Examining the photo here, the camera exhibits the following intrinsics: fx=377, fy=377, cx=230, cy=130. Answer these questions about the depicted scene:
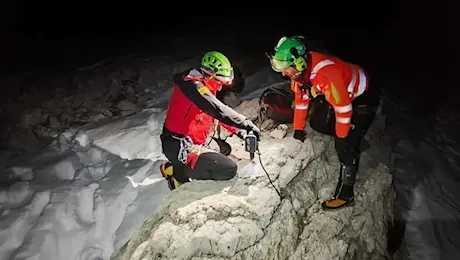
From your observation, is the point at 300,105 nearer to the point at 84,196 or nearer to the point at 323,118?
the point at 323,118

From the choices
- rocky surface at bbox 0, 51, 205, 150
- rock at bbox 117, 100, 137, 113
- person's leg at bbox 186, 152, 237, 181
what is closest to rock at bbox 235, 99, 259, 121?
person's leg at bbox 186, 152, 237, 181

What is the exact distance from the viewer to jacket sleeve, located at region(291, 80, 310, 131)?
456cm

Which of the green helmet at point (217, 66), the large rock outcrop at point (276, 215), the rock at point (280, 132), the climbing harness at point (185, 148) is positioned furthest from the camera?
the rock at point (280, 132)

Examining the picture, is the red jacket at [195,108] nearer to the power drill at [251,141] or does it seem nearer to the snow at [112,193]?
the power drill at [251,141]

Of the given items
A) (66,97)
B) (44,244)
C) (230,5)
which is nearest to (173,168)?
(44,244)

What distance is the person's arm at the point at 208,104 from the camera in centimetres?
407

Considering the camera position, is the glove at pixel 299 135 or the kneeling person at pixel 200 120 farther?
the glove at pixel 299 135

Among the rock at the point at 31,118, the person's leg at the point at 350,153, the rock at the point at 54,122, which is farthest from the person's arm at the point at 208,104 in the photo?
the rock at the point at 31,118

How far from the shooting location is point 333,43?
10.4 metres

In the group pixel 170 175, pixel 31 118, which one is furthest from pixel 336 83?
pixel 31 118

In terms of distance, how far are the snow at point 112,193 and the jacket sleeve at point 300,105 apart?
1.97 metres

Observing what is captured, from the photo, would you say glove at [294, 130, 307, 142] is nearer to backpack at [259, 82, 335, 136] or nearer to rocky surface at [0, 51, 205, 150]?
backpack at [259, 82, 335, 136]

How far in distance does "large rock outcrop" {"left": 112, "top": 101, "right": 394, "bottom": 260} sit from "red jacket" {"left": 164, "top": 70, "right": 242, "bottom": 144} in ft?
2.03

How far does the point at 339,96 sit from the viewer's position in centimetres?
389
